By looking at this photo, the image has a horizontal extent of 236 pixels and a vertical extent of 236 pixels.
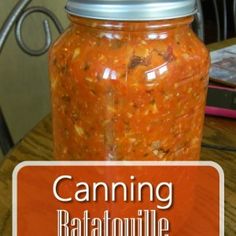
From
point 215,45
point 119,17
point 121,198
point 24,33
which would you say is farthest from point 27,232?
point 24,33

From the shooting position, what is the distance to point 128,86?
1.29ft

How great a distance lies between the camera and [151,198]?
44 centimetres

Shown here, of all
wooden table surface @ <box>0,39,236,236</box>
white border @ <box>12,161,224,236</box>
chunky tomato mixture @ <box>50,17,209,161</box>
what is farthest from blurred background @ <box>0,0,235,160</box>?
chunky tomato mixture @ <box>50,17,209,161</box>

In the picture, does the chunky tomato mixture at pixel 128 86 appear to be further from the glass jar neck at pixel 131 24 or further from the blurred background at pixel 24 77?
the blurred background at pixel 24 77

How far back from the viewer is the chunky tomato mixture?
392 mm

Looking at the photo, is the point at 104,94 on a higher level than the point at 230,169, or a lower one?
higher

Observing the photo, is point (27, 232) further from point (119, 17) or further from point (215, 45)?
point (215, 45)

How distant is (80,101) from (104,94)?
0.09 ft

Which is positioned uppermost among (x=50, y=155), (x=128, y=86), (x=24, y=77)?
(x=128, y=86)

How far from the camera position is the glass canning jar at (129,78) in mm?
390

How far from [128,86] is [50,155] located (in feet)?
0.75

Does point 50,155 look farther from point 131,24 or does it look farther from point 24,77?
point 24,77

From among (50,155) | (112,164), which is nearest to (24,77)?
(50,155)

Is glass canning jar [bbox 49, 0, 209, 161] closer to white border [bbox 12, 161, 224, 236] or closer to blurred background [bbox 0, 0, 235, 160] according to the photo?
white border [bbox 12, 161, 224, 236]
